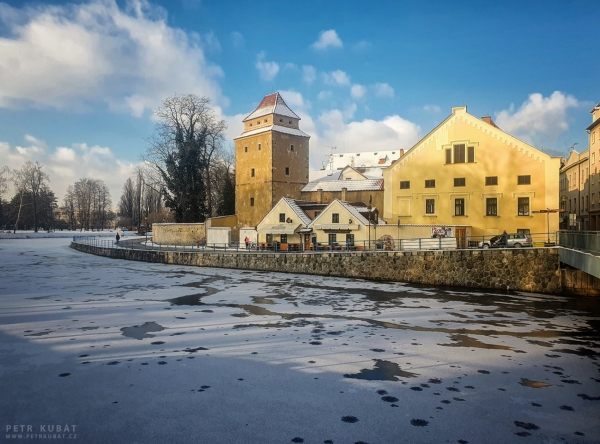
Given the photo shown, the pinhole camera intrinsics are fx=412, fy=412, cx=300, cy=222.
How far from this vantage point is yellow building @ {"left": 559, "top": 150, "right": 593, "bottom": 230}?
131ft

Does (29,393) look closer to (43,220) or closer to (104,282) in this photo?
(104,282)

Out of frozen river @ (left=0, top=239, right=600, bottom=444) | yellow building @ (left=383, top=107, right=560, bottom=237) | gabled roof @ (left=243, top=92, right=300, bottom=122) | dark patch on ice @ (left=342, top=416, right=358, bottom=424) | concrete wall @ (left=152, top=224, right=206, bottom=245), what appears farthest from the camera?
gabled roof @ (left=243, top=92, right=300, bottom=122)

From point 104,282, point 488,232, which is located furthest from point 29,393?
point 488,232

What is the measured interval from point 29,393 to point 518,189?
97.1ft

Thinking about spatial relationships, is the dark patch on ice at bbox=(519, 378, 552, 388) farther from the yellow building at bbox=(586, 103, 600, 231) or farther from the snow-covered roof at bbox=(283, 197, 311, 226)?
the yellow building at bbox=(586, 103, 600, 231)

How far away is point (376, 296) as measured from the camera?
1881 cm

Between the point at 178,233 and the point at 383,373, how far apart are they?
38.8m

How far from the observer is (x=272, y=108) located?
46.0 metres

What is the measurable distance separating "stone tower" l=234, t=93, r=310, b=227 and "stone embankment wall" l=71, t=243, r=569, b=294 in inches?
570

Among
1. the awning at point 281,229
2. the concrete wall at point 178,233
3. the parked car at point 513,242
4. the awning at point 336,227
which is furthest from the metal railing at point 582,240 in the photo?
the concrete wall at point 178,233

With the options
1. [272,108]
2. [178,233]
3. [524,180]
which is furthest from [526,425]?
[272,108]

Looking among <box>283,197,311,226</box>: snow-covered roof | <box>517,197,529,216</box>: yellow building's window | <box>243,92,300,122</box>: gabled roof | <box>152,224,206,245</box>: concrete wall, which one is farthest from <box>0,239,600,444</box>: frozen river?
<box>243,92,300,122</box>: gabled roof

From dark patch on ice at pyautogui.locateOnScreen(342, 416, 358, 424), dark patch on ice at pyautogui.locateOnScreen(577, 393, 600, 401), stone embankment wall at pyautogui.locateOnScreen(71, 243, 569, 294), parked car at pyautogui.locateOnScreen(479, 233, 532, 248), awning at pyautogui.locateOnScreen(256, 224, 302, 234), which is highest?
awning at pyautogui.locateOnScreen(256, 224, 302, 234)

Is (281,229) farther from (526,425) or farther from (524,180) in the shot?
(526,425)
